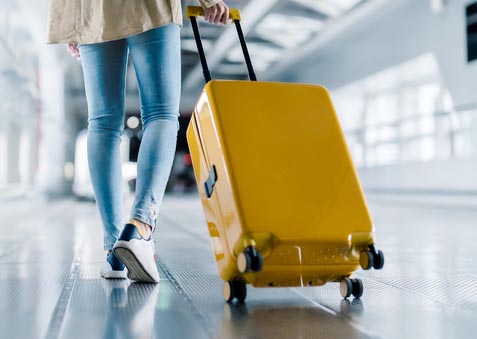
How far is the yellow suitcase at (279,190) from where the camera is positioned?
4.64 feet

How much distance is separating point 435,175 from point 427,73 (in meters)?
2.22

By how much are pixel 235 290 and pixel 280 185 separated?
0.33 meters

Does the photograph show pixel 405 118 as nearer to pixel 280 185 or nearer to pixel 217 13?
pixel 217 13

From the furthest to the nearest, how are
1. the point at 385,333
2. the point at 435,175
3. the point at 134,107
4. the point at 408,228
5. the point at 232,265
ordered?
the point at 134,107 → the point at 435,175 → the point at 408,228 → the point at 232,265 → the point at 385,333

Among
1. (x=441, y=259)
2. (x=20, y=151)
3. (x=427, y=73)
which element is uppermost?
(x=427, y=73)

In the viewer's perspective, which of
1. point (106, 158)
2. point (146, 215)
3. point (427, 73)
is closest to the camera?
point (146, 215)

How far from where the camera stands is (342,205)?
1.50 meters

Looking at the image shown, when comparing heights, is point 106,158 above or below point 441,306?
above

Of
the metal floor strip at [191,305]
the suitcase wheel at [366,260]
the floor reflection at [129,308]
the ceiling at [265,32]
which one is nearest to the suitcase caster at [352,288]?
the suitcase wheel at [366,260]

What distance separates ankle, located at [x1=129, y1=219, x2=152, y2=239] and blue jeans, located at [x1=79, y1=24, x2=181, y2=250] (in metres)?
0.02

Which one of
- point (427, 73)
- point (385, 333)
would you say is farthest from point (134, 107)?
point (385, 333)

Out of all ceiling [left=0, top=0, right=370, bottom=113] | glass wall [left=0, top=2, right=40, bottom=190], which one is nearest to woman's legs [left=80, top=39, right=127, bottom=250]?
glass wall [left=0, top=2, right=40, bottom=190]

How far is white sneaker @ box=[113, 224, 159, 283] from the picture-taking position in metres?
1.69

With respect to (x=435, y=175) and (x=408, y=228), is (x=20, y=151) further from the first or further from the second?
(x=435, y=175)
